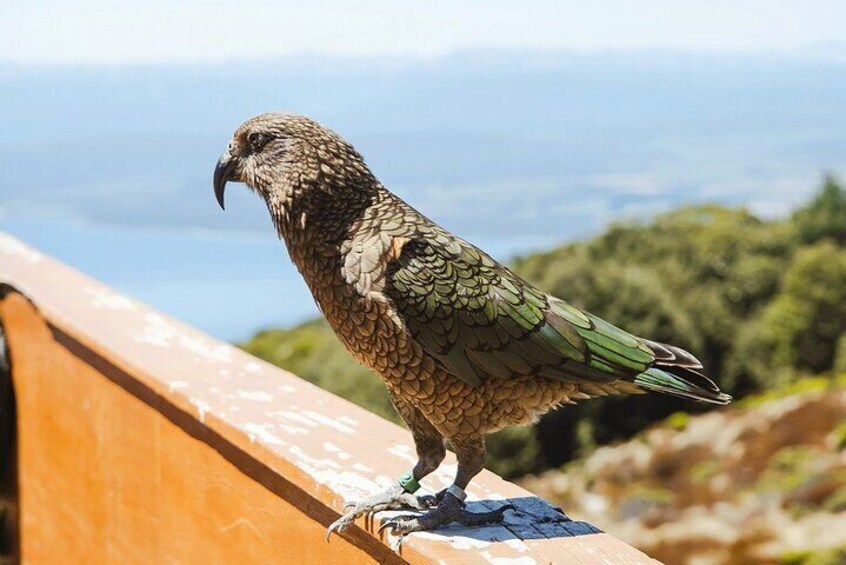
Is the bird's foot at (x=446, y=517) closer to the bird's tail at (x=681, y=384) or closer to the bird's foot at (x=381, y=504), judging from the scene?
the bird's foot at (x=381, y=504)

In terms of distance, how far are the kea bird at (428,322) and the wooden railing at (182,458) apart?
11cm

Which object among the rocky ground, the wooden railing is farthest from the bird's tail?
the rocky ground

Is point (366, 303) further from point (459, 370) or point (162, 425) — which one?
point (162, 425)

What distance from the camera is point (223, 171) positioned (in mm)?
1941

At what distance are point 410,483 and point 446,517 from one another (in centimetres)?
12

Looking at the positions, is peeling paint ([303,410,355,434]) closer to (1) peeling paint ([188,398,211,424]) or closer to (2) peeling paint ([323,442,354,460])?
(2) peeling paint ([323,442,354,460])

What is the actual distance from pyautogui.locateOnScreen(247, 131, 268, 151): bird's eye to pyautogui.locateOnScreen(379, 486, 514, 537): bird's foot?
0.72 m

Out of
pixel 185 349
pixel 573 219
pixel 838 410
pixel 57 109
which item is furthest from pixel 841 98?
pixel 185 349

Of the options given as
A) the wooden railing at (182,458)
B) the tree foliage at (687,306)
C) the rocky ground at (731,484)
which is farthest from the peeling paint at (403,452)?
the tree foliage at (687,306)

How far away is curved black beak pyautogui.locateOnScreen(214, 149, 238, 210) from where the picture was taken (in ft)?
6.34

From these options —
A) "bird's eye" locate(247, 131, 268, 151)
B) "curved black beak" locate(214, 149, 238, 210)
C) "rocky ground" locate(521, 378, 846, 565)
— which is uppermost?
"bird's eye" locate(247, 131, 268, 151)

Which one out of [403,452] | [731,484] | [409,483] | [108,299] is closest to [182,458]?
[403,452]

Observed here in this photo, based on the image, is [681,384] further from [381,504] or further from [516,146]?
[516,146]

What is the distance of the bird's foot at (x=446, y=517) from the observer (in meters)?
1.68
